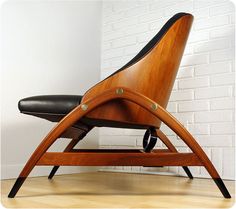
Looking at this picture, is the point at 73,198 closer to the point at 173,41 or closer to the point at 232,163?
the point at 173,41

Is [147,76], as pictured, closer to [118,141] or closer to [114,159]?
[114,159]

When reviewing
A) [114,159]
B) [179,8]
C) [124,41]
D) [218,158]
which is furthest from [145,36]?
[114,159]

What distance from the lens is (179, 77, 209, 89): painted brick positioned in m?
2.47

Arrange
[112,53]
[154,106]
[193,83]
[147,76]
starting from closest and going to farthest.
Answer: [154,106], [147,76], [193,83], [112,53]

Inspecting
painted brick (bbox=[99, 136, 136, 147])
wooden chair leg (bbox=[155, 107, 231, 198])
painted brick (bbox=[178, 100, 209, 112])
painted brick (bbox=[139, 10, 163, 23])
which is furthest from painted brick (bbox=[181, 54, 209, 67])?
wooden chair leg (bbox=[155, 107, 231, 198])

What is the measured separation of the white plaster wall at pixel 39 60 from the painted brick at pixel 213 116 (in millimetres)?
940

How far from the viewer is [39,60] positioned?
2539mm

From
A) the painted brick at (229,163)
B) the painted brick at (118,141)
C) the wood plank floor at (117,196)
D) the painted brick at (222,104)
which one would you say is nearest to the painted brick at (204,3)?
the painted brick at (222,104)

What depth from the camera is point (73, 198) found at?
1.49 meters

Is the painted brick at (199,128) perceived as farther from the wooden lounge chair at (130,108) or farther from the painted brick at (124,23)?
the painted brick at (124,23)

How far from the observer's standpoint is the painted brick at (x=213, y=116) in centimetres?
233

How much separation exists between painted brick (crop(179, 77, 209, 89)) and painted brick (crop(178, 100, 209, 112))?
0.12 meters

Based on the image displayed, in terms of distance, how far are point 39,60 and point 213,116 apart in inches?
49.5

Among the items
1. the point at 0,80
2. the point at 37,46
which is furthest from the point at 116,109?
the point at 37,46
